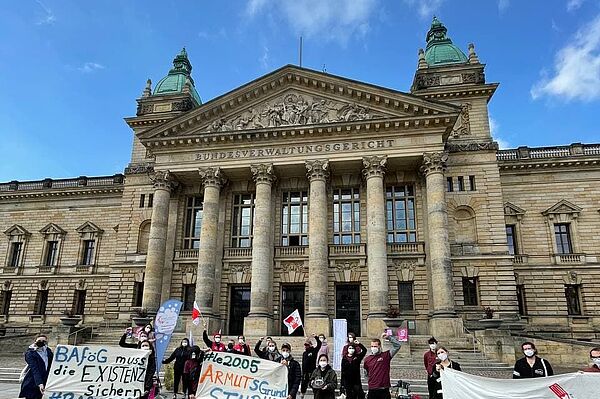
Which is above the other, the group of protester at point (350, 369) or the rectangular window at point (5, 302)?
the rectangular window at point (5, 302)

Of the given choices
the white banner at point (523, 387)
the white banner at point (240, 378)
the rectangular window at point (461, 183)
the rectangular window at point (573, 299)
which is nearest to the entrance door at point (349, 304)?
the rectangular window at point (461, 183)

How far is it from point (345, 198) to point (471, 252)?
29.2 ft

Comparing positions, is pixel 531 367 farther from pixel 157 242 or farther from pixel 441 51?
pixel 441 51

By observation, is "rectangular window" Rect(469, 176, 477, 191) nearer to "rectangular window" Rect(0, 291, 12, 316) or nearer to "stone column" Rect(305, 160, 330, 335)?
"stone column" Rect(305, 160, 330, 335)

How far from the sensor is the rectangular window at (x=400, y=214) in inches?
1167

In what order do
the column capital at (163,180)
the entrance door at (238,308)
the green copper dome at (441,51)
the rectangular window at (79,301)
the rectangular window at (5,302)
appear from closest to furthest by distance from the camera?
the entrance door at (238,308), the column capital at (163,180), the green copper dome at (441,51), the rectangular window at (79,301), the rectangular window at (5,302)

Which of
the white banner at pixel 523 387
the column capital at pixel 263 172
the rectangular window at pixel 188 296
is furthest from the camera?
the rectangular window at pixel 188 296

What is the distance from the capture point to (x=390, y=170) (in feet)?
100

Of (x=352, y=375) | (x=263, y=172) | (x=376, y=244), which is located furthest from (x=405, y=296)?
(x=352, y=375)

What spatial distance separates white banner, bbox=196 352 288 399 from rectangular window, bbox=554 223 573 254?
29.6 meters

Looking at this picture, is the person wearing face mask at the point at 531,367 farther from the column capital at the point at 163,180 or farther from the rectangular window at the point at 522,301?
the column capital at the point at 163,180

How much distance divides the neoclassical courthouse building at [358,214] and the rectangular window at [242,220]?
0.10 metres

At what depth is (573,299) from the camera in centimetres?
3183

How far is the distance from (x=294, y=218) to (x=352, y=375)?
20825 millimetres
